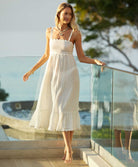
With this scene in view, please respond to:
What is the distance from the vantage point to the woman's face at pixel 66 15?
285cm

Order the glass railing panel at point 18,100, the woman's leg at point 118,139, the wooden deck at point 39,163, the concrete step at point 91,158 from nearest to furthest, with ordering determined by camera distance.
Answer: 1. the woman's leg at point 118,139
2. the concrete step at point 91,158
3. the wooden deck at point 39,163
4. the glass railing panel at point 18,100

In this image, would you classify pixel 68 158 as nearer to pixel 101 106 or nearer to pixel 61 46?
pixel 101 106

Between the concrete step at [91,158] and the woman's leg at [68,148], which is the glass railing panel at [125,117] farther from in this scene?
the woman's leg at [68,148]

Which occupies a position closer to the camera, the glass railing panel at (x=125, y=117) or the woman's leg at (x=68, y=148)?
the glass railing panel at (x=125, y=117)

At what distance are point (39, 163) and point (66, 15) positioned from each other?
52.4 inches

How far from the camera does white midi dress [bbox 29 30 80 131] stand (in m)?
2.85

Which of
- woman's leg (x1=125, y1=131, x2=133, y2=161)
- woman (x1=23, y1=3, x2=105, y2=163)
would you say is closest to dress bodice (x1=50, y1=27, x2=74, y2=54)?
woman (x1=23, y1=3, x2=105, y2=163)

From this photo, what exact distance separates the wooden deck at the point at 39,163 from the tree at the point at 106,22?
13745 millimetres

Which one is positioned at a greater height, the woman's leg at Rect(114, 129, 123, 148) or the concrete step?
the woman's leg at Rect(114, 129, 123, 148)

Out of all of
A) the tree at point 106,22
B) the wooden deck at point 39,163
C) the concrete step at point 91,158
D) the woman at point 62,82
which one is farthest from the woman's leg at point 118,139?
the tree at point 106,22

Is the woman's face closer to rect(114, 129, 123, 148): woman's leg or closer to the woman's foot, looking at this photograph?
rect(114, 129, 123, 148): woman's leg

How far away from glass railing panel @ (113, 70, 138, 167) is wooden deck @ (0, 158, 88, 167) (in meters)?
0.55

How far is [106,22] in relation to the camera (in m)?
16.9

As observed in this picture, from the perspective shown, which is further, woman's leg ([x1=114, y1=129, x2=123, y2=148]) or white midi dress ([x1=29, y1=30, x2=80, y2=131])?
white midi dress ([x1=29, y1=30, x2=80, y2=131])
